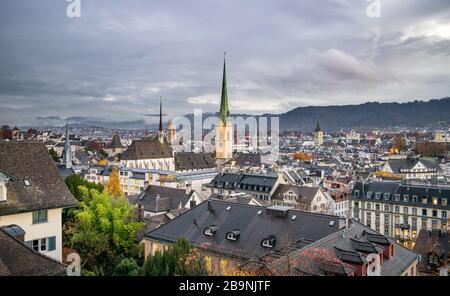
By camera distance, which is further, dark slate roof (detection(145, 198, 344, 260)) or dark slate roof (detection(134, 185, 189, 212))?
dark slate roof (detection(134, 185, 189, 212))

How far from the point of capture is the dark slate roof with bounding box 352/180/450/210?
37.0 meters

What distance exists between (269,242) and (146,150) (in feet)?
179

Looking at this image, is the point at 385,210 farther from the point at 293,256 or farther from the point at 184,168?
the point at 184,168

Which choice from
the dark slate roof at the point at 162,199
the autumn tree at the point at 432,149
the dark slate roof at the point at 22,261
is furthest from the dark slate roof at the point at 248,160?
the dark slate roof at the point at 22,261

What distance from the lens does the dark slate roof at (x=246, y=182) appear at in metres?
46.4

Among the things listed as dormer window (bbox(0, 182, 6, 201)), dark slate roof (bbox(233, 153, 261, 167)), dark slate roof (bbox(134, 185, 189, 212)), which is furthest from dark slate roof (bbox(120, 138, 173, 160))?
dormer window (bbox(0, 182, 6, 201))

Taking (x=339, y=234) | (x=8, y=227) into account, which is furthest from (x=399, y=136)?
(x=8, y=227)

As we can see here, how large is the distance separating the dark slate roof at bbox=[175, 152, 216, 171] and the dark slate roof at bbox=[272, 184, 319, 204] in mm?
28858

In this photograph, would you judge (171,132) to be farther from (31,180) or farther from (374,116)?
(31,180)

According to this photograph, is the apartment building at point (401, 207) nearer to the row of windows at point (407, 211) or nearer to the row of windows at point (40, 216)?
the row of windows at point (407, 211)

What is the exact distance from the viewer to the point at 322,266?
10844 mm

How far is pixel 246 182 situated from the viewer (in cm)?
4866

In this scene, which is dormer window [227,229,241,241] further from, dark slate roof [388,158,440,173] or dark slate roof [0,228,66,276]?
dark slate roof [388,158,440,173]

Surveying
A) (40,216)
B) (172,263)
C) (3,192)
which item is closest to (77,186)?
(40,216)
